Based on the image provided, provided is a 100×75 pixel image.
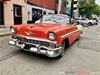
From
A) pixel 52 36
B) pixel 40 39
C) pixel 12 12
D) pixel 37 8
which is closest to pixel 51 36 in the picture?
pixel 52 36

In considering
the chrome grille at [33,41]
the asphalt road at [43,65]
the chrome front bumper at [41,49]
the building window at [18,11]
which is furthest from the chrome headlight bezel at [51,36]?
the building window at [18,11]

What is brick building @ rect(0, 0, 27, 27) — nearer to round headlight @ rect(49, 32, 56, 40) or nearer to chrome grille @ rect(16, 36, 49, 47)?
chrome grille @ rect(16, 36, 49, 47)

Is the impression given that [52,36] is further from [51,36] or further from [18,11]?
[18,11]

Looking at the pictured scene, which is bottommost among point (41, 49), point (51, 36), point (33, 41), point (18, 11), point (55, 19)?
point (41, 49)

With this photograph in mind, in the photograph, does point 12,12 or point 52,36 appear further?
point 12,12

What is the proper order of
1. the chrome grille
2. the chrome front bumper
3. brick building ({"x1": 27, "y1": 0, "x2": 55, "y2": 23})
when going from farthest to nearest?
brick building ({"x1": 27, "y1": 0, "x2": 55, "y2": 23}), the chrome grille, the chrome front bumper

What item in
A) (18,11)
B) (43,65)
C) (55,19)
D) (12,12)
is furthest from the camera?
(18,11)

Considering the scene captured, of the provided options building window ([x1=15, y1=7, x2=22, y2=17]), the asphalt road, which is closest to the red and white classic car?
the asphalt road

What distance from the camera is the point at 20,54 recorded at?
4.64 meters

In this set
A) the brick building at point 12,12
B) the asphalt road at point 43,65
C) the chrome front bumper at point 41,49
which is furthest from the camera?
the brick building at point 12,12

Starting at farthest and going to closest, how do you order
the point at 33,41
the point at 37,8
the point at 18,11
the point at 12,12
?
the point at 37,8 → the point at 18,11 → the point at 12,12 → the point at 33,41

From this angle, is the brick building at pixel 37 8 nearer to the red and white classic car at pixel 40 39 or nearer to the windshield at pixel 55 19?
the windshield at pixel 55 19

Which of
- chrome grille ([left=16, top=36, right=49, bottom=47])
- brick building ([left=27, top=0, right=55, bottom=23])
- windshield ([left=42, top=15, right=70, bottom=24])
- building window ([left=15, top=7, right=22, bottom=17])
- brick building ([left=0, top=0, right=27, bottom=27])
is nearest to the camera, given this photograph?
chrome grille ([left=16, top=36, right=49, bottom=47])

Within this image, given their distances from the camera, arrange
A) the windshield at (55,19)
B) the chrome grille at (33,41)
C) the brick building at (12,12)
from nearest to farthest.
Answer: the chrome grille at (33,41) < the windshield at (55,19) < the brick building at (12,12)
